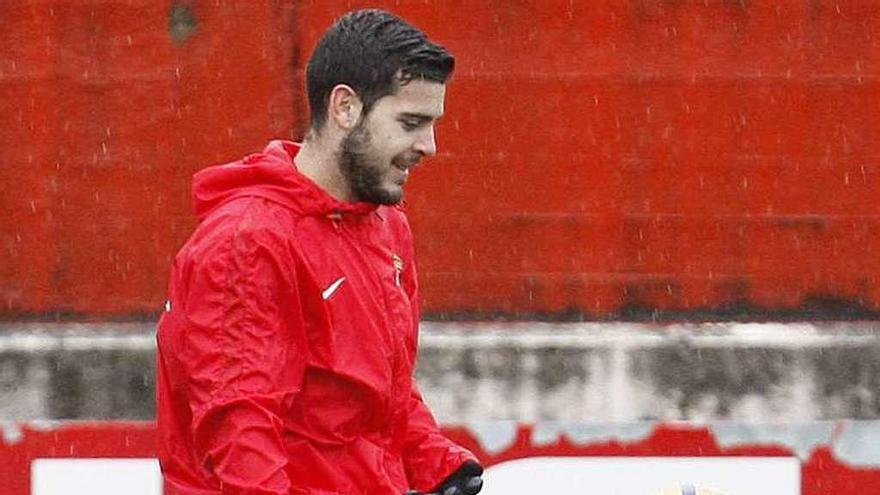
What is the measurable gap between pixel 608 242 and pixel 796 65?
94 cm

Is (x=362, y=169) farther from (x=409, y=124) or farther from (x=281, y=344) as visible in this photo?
(x=281, y=344)

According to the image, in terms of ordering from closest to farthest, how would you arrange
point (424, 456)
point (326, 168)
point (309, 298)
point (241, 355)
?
point (241, 355) → point (309, 298) → point (326, 168) → point (424, 456)

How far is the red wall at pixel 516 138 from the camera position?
8023 millimetres

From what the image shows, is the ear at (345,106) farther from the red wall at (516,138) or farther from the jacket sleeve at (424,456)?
the red wall at (516,138)

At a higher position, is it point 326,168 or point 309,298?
point 326,168

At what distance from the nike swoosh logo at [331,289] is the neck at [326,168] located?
0.47ft

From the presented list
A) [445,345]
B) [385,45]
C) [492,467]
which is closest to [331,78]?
[385,45]

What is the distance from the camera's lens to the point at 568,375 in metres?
7.96

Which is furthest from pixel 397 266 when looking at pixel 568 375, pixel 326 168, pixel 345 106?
pixel 568 375

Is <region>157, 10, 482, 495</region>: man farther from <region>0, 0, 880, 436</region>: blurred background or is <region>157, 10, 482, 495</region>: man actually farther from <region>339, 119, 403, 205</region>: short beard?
<region>0, 0, 880, 436</region>: blurred background

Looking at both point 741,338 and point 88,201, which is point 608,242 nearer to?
point 741,338

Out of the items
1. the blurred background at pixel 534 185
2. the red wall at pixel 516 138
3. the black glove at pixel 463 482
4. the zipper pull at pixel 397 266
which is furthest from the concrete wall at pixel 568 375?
the zipper pull at pixel 397 266

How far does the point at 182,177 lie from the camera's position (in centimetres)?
807

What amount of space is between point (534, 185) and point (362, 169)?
4493 mm
